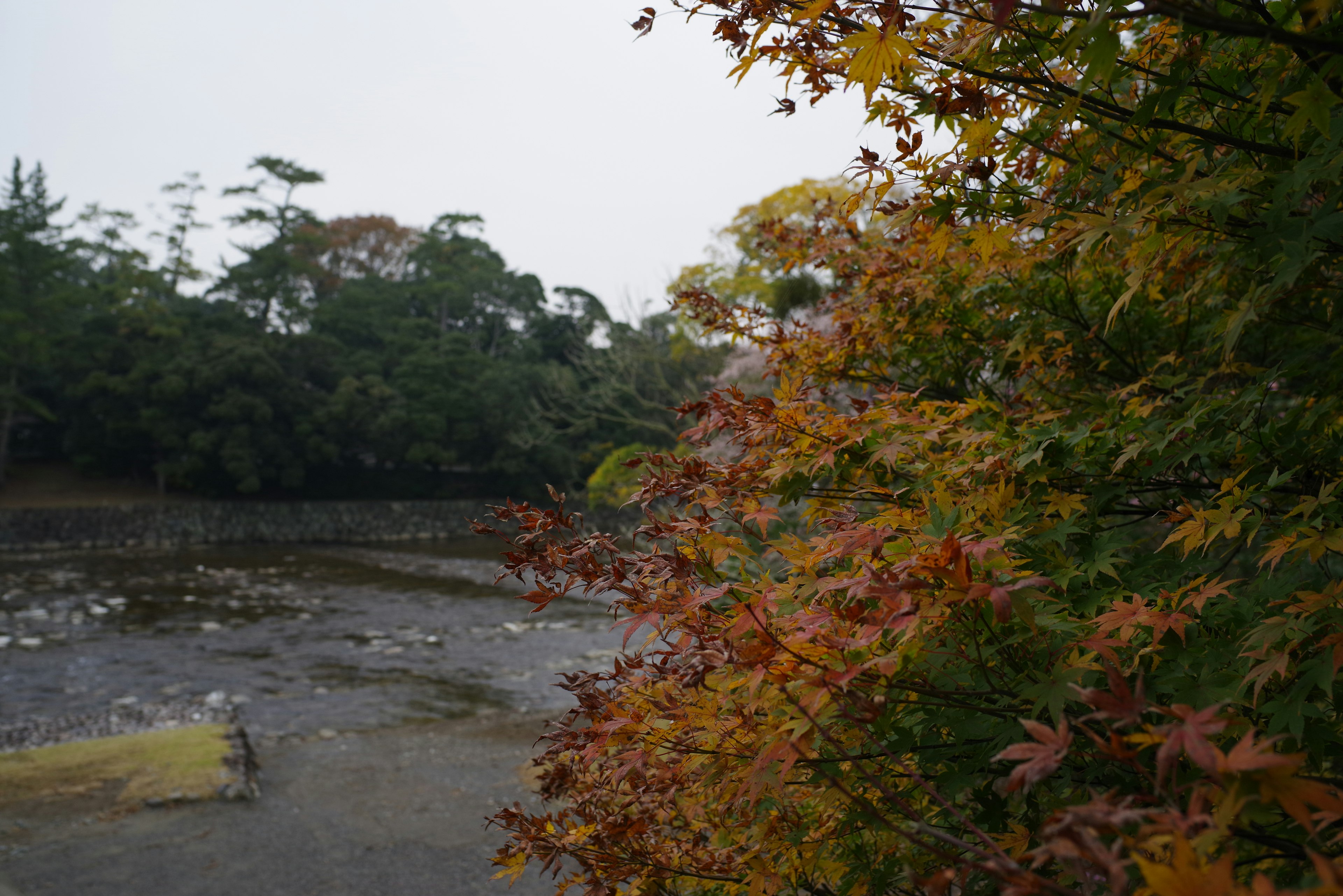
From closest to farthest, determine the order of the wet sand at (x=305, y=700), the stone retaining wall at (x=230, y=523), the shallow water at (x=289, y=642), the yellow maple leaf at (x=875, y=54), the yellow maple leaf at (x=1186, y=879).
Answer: the yellow maple leaf at (x=1186, y=879) → the yellow maple leaf at (x=875, y=54) → the wet sand at (x=305, y=700) → the shallow water at (x=289, y=642) → the stone retaining wall at (x=230, y=523)

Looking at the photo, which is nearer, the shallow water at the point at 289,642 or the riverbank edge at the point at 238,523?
the shallow water at the point at 289,642

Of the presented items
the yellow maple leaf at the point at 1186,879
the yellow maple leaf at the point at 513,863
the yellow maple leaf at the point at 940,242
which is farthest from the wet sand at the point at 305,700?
the yellow maple leaf at the point at 1186,879

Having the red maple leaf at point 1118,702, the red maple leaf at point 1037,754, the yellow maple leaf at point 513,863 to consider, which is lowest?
the yellow maple leaf at point 513,863

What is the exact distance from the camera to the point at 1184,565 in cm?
177

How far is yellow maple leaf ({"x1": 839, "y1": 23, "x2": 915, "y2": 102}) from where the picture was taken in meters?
1.30

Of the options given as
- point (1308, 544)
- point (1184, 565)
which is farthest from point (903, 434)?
point (1308, 544)

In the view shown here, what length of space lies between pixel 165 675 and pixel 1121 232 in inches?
381

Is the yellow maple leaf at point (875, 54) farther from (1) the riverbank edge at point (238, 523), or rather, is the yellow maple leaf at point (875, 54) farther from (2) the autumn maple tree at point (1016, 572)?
(1) the riverbank edge at point (238, 523)

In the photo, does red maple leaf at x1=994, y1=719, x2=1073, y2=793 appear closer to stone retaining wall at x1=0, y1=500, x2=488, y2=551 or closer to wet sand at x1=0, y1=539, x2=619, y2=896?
wet sand at x1=0, y1=539, x2=619, y2=896

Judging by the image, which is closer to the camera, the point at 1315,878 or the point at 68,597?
the point at 1315,878

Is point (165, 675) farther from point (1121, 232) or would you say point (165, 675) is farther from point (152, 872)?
point (1121, 232)

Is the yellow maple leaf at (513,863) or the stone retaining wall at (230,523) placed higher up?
the yellow maple leaf at (513,863)

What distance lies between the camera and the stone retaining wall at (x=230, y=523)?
19.3 m

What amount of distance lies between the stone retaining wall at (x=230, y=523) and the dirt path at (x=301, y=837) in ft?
38.1
